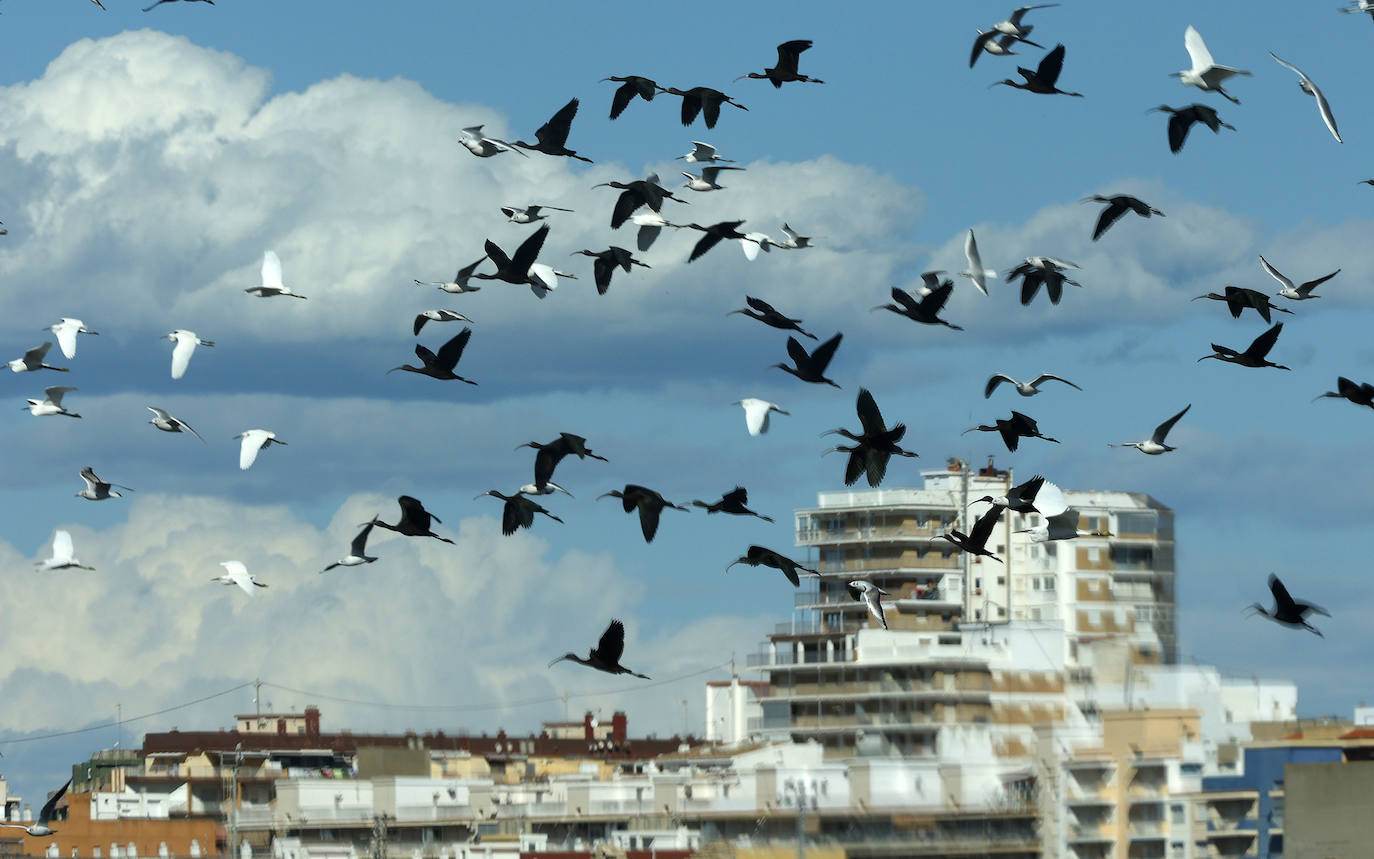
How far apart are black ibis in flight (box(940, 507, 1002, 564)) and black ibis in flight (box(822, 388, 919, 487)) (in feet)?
4.03

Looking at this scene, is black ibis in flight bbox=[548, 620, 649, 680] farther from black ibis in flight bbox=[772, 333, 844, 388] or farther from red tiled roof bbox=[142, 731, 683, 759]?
red tiled roof bbox=[142, 731, 683, 759]

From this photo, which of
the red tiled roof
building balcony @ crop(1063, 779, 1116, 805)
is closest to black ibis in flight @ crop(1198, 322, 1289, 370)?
building balcony @ crop(1063, 779, 1116, 805)

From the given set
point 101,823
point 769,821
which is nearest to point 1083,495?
point 101,823

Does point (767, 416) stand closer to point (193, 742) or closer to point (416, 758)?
point (416, 758)

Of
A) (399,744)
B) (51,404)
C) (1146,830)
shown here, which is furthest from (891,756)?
(399,744)

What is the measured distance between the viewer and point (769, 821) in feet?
226

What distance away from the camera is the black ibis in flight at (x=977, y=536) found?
→ 101 ft

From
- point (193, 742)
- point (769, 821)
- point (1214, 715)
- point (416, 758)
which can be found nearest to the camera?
point (1214, 715)

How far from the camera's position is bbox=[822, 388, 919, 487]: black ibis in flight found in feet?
102

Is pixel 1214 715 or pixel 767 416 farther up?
pixel 767 416

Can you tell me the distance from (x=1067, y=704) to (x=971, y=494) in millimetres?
104560

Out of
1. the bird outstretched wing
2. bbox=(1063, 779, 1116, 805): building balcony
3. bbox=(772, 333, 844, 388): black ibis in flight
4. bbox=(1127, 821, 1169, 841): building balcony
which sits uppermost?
bbox=(772, 333, 844, 388): black ibis in flight

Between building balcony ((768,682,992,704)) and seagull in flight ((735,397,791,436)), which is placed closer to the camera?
seagull in flight ((735,397,791,436))

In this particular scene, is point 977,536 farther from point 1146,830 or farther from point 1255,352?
point 1146,830
